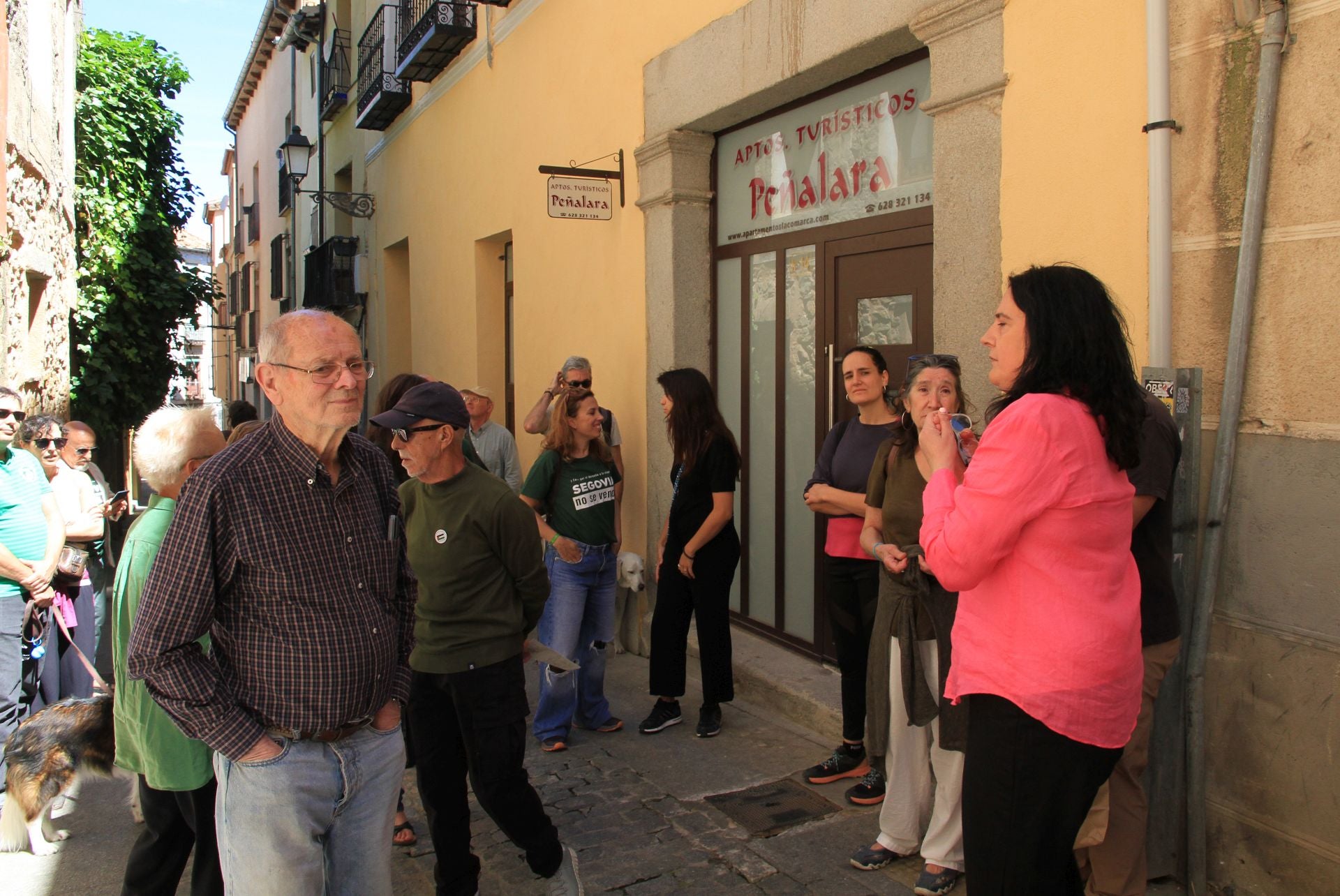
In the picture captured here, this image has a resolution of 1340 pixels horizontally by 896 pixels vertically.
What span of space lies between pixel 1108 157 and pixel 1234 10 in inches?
22.5

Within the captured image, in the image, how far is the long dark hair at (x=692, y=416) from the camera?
4934mm

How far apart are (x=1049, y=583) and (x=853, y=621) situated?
83.9 inches

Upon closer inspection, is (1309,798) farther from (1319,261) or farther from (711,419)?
(711,419)

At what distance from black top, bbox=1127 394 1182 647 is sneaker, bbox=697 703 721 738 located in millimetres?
2507

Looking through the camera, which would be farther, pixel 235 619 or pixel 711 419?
A: pixel 711 419

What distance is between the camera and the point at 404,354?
13.2m

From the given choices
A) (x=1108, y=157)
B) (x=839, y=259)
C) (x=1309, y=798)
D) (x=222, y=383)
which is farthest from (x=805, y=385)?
(x=222, y=383)

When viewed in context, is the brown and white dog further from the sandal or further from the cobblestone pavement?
the sandal

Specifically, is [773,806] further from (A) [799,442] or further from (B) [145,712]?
(B) [145,712]

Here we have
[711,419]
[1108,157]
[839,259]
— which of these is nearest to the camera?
[1108,157]

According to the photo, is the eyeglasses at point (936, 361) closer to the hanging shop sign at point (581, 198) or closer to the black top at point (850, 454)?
the black top at point (850, 454)

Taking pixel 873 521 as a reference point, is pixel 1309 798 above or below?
below

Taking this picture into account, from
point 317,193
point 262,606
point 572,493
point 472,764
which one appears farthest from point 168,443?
point 317,193

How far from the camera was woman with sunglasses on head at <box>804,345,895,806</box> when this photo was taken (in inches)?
164
